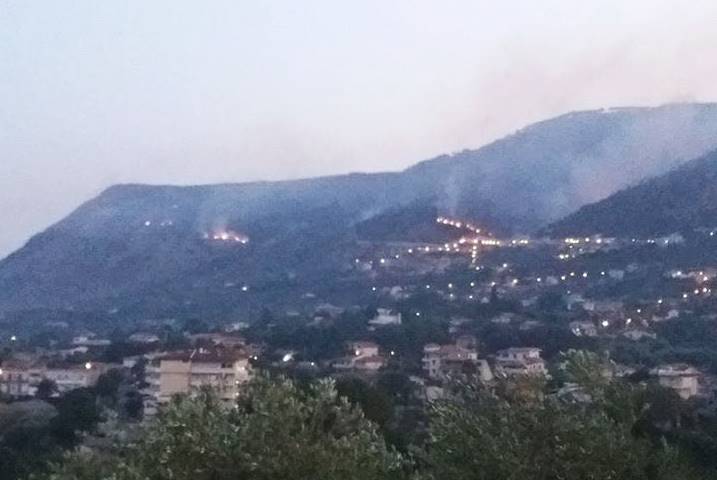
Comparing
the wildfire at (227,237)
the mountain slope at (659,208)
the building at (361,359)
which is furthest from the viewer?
the wildfire at (227,237)

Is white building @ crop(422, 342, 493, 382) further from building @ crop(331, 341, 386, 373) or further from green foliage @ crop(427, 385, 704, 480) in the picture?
green foliage @ crop(427, 385, 704, 480)

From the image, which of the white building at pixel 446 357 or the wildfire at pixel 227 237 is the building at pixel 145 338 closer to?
the white building at pixel 446 357

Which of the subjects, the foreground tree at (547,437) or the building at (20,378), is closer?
the foreground tree at (547,437)

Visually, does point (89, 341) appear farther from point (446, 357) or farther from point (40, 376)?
point (446, 357)

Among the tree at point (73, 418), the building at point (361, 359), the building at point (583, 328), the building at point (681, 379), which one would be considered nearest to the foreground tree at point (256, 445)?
the tree at point (73, 418)

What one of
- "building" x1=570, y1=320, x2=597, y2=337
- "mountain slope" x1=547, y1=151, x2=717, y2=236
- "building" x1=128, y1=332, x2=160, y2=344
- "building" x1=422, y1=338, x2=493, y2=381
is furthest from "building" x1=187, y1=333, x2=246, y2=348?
"mountain slope" x1=547, y1=151, x2=717, y2=236

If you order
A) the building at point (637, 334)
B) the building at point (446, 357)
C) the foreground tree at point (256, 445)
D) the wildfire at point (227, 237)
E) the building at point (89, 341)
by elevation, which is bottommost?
the building at point (637, 334)

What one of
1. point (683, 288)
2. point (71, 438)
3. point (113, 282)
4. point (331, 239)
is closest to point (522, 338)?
point (683, 288)

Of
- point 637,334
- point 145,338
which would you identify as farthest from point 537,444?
point 145,338
